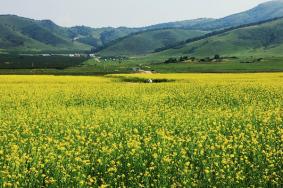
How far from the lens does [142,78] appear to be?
221 ft

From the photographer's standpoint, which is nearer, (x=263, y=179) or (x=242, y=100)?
(x=263, y=179)

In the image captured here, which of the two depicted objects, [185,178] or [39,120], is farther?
[39,120]

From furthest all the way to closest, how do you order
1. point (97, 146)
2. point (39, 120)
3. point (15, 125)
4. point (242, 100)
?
point (242, 100), point (39, 120), point (15, 125), point (97, 146)

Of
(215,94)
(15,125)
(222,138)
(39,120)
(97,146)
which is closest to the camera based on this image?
(97,146)

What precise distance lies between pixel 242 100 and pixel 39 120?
624 inches

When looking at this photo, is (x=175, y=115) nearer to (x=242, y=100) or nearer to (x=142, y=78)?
(x=242, y=100)

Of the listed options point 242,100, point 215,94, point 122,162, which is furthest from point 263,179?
point 215,94

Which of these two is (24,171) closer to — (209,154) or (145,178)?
(145,178)

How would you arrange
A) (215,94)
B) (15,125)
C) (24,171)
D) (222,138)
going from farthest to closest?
(215,94) < (15,125) < (222,138) < (24,171)

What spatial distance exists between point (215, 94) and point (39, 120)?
55.7 ft

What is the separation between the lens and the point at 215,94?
1351 inches

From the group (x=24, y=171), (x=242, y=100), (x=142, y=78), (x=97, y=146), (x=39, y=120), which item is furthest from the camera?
(x=142, y=78)

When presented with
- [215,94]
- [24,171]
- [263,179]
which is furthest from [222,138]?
[215,94]

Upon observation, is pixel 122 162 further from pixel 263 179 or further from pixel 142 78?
pixel 142 78
